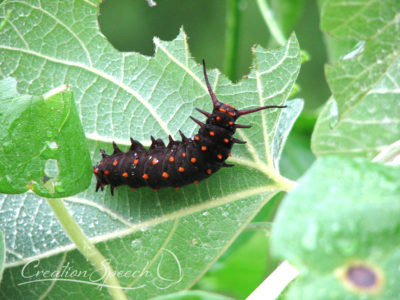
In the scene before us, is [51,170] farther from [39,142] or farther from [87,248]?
[39,142]

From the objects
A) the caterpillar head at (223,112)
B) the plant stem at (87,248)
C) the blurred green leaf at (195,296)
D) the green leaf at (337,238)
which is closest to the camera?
the green leaf at (337,238)

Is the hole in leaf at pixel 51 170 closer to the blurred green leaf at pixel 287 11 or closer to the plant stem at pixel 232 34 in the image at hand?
the plant stem at pixel 232 34

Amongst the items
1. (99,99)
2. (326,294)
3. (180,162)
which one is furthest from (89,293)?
(326,294)

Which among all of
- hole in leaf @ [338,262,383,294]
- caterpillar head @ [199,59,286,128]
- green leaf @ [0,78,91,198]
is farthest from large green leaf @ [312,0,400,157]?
green leaf @ [0,78,91,198]

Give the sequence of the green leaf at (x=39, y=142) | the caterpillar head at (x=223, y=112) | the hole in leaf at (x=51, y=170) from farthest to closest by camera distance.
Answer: the caterpillar head at (x=223, y=112) → the hole in leaf at (x=51, y=170) → the green leaf at (x=39, y=142)

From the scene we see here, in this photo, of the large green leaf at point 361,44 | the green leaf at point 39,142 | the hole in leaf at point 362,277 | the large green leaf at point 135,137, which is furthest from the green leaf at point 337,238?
the large green leaf at point 135,137

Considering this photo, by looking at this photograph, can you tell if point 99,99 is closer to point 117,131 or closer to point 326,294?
point 117,131
